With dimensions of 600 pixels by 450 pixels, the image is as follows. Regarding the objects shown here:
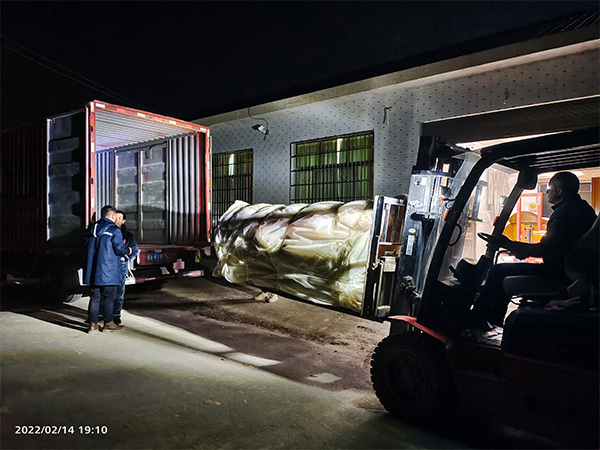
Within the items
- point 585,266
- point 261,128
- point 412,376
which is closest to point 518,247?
point 585,266

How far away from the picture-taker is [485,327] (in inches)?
136

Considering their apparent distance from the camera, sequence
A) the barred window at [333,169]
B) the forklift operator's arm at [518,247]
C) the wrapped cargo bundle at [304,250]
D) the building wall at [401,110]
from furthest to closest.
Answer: the barred window at [333,169] → the building wall at [401,110] → the wrapped cargo bundle at [304,250] → the forklift operator's arm at [518,247]

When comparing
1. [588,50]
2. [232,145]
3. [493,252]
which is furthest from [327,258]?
[232,145]

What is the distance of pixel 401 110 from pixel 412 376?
20.9 feet

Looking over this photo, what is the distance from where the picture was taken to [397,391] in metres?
3.39

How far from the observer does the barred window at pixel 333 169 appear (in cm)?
910

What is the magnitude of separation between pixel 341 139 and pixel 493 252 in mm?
6320

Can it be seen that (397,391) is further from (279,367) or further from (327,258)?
(327,258)

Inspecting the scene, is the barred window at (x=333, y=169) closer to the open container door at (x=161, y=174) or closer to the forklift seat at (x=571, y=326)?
the open container door at (x=161, y=174)

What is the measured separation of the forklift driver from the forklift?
116 mm

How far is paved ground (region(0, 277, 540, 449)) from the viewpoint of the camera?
9.88 ft
